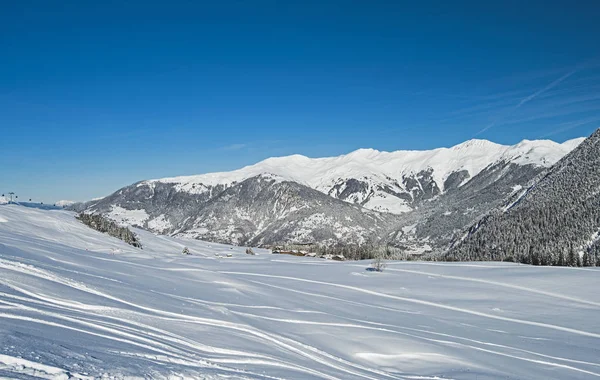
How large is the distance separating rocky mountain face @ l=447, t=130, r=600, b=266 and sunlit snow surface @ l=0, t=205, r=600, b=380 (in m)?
110

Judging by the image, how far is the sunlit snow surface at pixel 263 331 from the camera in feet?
27.2

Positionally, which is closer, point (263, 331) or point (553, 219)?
point (263, 331)

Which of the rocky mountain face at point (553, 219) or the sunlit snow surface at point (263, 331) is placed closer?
Answer: the sunlit snow surface at point (263, 331)

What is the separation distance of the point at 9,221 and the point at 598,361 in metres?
45.4

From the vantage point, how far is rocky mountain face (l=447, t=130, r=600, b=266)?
133 metres

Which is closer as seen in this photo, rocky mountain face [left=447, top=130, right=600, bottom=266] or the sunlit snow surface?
the sunlit snow surface

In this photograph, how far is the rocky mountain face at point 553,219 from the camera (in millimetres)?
132875

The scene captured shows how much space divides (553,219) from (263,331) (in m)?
161

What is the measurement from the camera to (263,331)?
13625mm

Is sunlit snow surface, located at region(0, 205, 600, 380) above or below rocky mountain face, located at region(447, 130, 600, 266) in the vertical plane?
below

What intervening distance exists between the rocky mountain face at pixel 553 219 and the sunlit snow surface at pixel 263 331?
4324 inches

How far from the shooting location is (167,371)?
7.71 m

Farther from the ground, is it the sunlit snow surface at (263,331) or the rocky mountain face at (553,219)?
the rocky mountain face at (553,219)

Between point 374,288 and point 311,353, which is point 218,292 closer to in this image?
point 311,353
